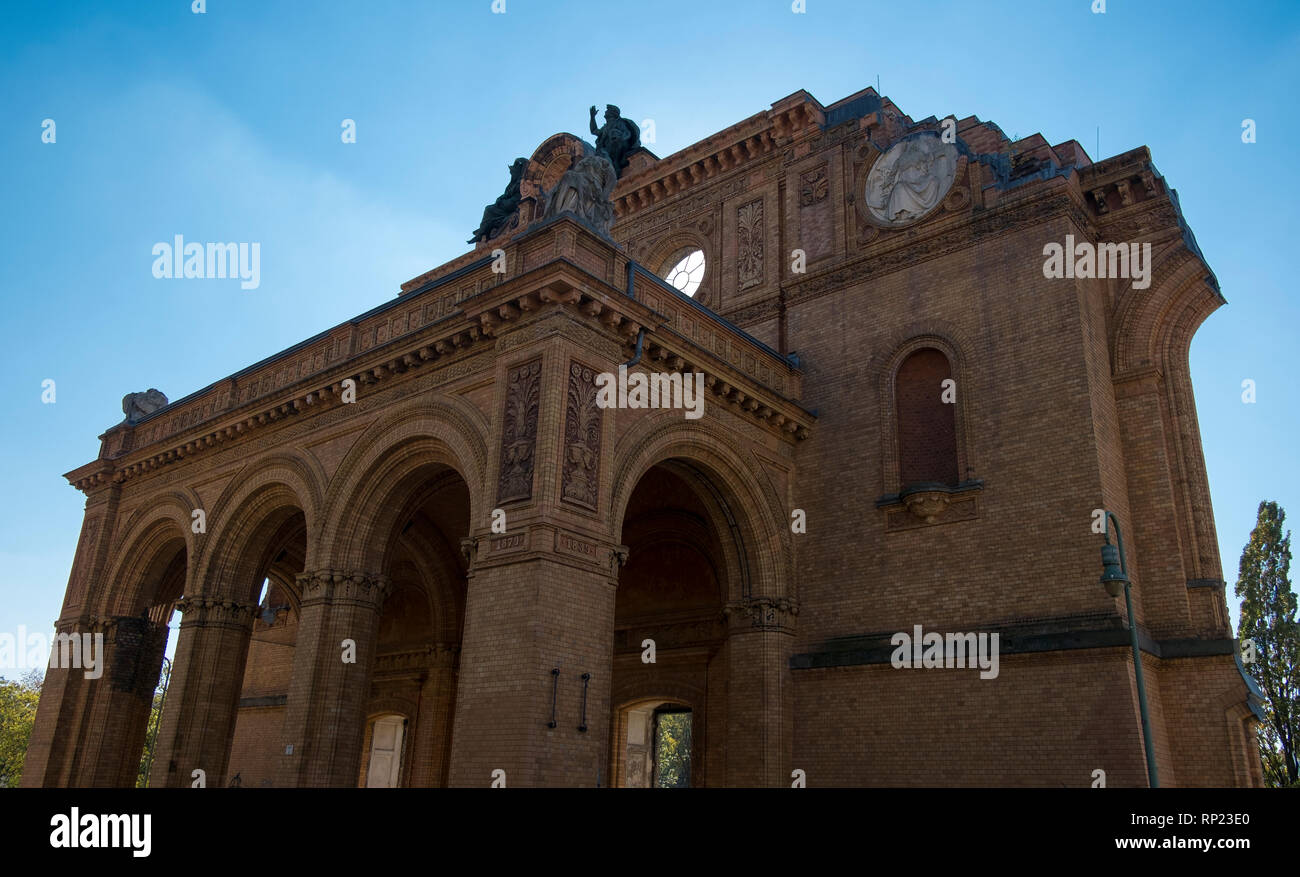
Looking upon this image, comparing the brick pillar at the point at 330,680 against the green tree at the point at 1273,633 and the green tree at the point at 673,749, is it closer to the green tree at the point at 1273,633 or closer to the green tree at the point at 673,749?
the green tree at the point at 1273,633

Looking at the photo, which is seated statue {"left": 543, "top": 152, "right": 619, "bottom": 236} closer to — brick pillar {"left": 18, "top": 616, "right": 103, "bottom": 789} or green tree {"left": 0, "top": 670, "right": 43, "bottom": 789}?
brick pillar {"left": 18, "top": 616, "right": 103, "bottom": 789}

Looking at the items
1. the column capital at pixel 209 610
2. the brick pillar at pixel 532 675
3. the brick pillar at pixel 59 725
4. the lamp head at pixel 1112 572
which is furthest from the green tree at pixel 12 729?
the lamp head at pixel 1112 572

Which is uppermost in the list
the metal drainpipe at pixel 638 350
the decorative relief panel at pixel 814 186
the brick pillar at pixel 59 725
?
the decorative relief panel at pixel 814 186

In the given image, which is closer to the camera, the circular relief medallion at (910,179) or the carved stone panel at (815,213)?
the circular relief medallion at (910,179)

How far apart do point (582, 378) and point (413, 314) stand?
4723mm

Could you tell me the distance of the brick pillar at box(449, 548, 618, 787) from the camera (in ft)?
42.9

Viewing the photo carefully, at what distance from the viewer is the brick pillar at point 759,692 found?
17031 mm

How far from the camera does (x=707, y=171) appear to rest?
2491cm

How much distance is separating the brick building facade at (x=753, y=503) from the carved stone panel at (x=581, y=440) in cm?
5

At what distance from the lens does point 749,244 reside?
76.2 feet

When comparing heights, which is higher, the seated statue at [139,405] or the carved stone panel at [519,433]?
the seated statue at [139,405]

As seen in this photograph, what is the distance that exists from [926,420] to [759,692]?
20.4 ft
